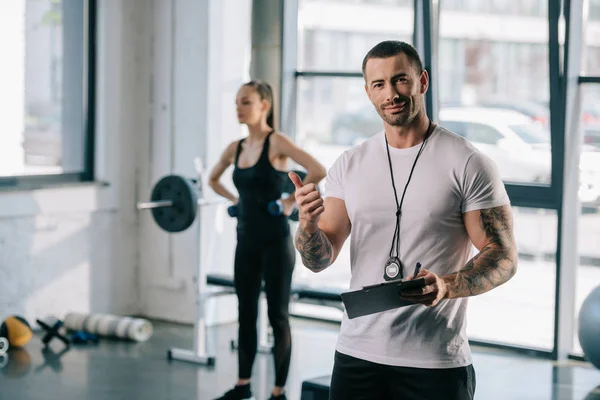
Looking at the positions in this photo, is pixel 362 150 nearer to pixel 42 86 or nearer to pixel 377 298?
pixel 377 298

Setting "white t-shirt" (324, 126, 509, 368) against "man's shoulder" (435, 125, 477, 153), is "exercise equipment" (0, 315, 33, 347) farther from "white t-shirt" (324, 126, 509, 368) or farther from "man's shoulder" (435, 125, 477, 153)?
"man's shoulder" (435, 125, 477, 153)

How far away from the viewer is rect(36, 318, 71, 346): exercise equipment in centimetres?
500

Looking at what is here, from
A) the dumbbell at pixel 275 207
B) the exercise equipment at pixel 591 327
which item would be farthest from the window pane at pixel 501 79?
the dumbbell at pixel 275 207

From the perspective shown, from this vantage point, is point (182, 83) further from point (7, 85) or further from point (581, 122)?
point (581, 122)

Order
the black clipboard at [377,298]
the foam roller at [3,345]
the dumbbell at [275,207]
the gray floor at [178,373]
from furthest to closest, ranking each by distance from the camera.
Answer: the foam roller at [3,345]
the gray floor at [178,373]
the dumbbell at [275,207]
the black clipboard at [377,298]

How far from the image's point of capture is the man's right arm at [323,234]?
1.90 meters

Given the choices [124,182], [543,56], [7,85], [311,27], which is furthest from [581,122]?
[7,85]

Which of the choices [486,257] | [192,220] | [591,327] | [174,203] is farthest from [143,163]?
[486,257]

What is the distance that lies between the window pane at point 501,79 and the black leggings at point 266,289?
68.1 inches

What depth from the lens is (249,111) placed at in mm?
3984

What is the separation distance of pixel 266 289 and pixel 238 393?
0.46m

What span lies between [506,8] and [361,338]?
11.4 feet

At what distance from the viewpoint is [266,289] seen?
388 centimetres

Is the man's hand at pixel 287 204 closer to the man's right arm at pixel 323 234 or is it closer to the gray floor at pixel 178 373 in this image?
the gray floor at pixel 178 373
